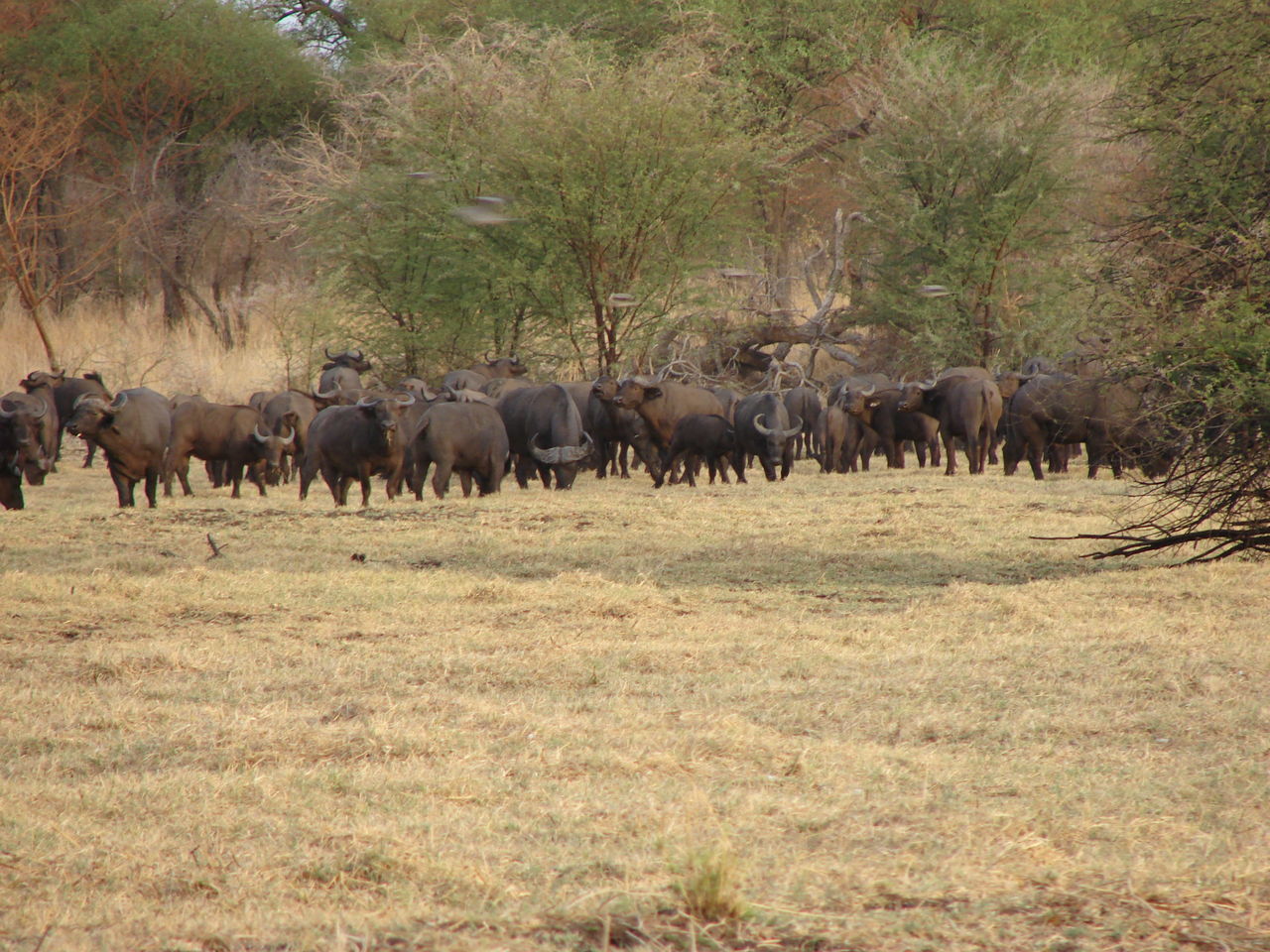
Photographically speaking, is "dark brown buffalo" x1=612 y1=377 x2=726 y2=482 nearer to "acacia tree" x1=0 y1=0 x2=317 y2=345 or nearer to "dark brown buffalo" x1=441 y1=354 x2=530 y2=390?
"dark brown buffalo" x1=441 y1=354 x2=530 y2=390

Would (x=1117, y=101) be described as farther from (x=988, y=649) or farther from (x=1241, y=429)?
(x=988, y=649)

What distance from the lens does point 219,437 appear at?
49.3 ft

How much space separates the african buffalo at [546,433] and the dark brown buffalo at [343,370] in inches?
154

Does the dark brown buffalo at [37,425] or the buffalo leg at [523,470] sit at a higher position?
the dark brown buffalo at [37,425]

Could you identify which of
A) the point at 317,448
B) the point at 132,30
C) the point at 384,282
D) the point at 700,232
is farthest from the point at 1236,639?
the point at 132,30

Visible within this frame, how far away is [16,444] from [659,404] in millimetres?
7657

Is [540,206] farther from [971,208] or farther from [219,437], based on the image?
[219,437]

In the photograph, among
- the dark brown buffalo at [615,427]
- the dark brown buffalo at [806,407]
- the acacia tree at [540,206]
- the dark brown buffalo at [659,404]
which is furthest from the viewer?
the acacia tree at [540,206]

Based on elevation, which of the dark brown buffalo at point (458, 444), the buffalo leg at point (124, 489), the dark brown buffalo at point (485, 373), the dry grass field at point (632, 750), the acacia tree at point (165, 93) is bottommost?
the dry grass field at point (632, 750)

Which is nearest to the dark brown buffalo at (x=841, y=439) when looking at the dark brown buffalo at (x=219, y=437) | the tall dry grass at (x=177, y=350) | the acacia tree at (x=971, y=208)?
the dark brown buffalo at (x=219, y=437)

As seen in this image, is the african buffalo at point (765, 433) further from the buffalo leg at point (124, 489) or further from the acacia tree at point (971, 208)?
the acacia tree at point (971, 208)

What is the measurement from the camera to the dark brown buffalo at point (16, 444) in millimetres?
13562

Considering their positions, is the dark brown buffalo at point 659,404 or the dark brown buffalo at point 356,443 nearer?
the dark brown buffalo at point 356,443

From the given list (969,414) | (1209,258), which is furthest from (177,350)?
(1209,258)
